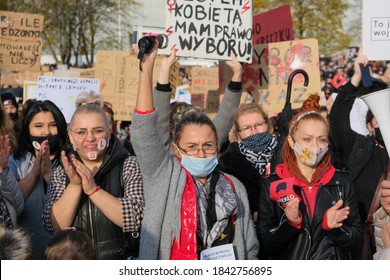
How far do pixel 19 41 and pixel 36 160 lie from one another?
4958 mm

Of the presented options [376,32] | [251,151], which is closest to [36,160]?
[251,151]

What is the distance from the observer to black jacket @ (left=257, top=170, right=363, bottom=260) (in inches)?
149

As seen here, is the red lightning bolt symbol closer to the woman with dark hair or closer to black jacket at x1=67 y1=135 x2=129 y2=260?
the woman with dark hair

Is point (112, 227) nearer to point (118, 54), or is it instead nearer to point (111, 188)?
point (111, 188)

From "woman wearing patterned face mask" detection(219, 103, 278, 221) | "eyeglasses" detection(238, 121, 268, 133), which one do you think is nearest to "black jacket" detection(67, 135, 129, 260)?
"woman wearing patterned face mask" detection(219, 103, 278, 221)

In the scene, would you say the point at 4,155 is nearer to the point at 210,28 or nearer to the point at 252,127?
the point at 252,127

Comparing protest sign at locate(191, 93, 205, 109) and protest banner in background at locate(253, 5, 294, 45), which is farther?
protest sign at locate(191, 93, 205, 109)

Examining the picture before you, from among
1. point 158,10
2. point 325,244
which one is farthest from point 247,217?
Result: point 158,10

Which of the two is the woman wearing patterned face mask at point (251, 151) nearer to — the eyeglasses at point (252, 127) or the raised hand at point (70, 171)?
the eyeglasses at point (252, 127)

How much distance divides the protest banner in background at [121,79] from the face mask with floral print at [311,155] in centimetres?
502

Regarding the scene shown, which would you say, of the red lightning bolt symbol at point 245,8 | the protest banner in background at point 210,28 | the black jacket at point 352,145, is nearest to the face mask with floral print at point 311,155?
the black jacket at point 352,145

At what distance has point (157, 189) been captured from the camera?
354 centimetres

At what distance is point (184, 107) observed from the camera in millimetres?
5406

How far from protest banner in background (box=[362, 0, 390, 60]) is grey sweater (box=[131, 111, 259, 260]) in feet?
7.52
